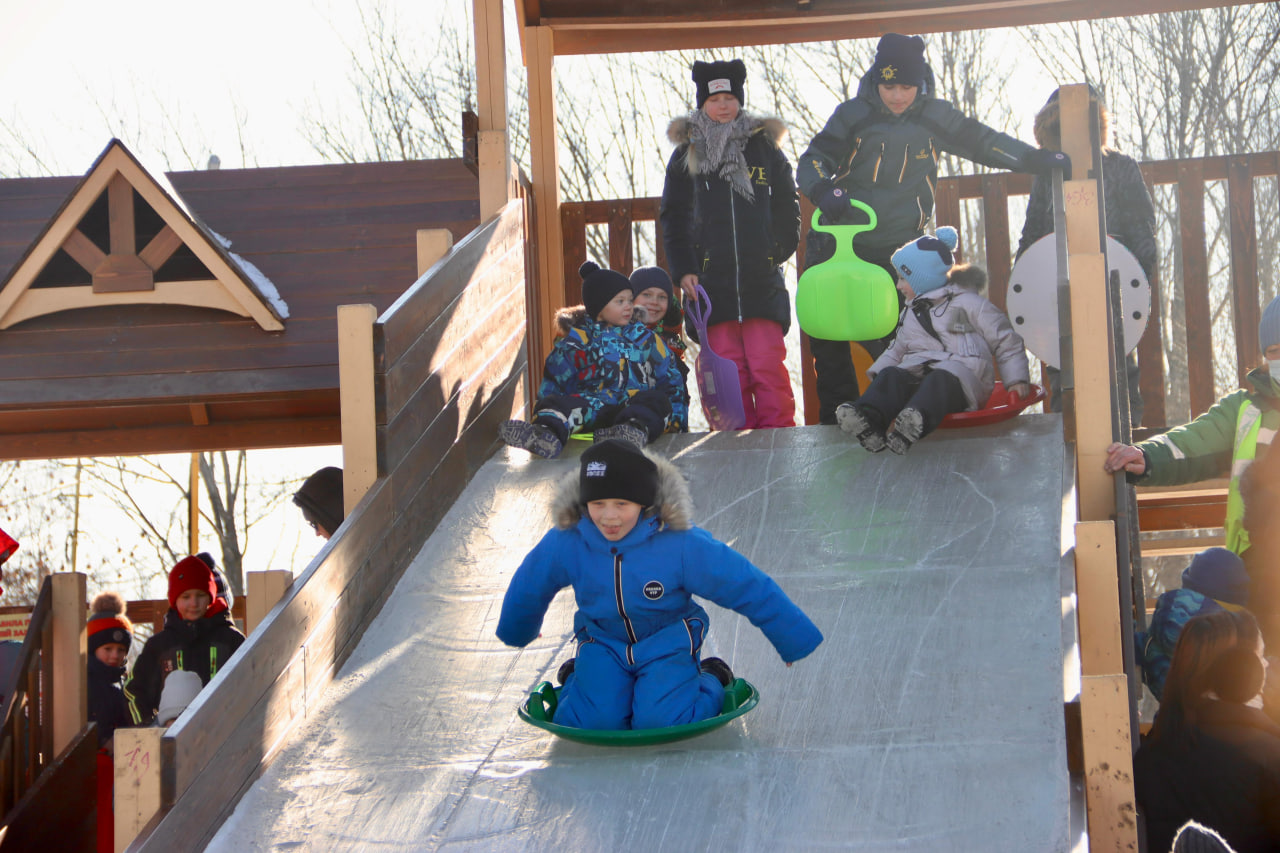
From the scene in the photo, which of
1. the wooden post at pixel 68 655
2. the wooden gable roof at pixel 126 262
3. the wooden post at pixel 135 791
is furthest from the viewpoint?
the wooden gable roof at pixel 126 262

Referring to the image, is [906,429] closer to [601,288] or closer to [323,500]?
[601,288]

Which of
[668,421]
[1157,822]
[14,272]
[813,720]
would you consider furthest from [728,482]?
[14,272]

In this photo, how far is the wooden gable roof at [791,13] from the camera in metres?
7.49

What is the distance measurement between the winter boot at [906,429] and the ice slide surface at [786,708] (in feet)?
0.29

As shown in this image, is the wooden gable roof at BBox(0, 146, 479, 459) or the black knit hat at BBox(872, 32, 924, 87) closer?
the black knit hat at BBox(872, 32, 924, 87)

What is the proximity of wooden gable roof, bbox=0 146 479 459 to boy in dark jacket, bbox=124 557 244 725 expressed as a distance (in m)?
1.24

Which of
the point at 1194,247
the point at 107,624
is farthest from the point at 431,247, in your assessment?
the point at 1194,247

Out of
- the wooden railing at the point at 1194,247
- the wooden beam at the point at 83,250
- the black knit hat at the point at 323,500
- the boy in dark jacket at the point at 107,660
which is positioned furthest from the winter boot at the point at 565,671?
the wooden beam at the point at 83,250

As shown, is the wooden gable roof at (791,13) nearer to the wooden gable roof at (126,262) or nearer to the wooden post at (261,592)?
the wooden gable roof at (126,262)

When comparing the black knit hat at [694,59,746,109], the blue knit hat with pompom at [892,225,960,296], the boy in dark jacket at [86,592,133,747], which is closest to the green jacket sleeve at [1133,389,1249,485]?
the blue knit hat with pompom at [892,225,960,296]

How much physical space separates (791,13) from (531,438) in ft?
11.6

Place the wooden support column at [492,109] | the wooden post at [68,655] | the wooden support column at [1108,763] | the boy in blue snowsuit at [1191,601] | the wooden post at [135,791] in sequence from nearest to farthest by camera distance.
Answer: the wooden support column at [1108,763] → the wooden post at [135,791] → the boy in blue snowsuit at [1191,601] → the wooden post at [68,655] → the wooden support column at [492,109]

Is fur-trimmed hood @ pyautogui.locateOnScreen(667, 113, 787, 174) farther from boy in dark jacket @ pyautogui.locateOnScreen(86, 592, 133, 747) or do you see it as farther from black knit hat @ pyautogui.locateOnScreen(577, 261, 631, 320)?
boy in dark jacket @ pyautogui.locateOnScreen(86, 592, 133, 747)

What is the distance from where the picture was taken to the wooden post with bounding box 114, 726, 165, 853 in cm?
289
